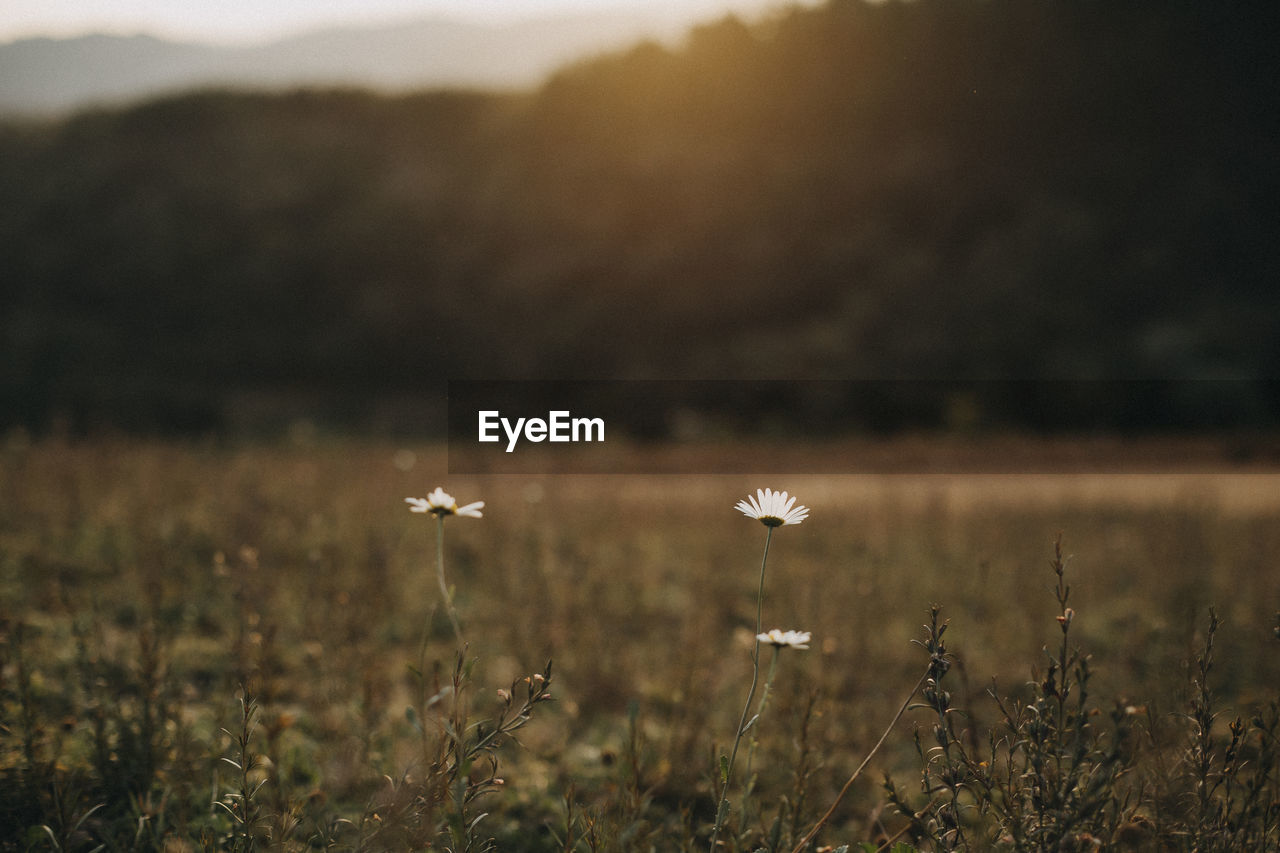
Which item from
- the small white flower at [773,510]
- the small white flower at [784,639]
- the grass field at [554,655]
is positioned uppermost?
the small white flower at [773,510]

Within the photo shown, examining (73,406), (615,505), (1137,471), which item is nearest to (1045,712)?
(615,505)

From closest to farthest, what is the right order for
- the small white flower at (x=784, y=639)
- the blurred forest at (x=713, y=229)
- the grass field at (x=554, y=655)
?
the small white flower at (x=784, y=639) → the grass field at (x=554, y=655) → the blurred forest at (x=713, y=229)

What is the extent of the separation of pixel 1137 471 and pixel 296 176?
28.5 meters

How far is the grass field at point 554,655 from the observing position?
1.97 m

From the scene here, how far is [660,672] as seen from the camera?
4.10 metres

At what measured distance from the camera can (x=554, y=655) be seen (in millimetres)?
3943

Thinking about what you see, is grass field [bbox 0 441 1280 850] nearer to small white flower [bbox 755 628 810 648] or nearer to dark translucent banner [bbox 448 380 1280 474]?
small white flower [bbox 755 628 810 648]

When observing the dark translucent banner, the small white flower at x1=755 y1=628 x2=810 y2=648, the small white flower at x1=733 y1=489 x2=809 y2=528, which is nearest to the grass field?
the small white flower at x1=755 y1=628 x2=810 y2=648

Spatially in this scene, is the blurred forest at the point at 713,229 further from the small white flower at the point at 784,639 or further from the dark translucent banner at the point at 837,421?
the small white flower at the point at 784,639

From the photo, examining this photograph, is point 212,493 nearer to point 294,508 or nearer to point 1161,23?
point 294,508

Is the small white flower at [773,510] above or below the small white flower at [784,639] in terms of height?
above

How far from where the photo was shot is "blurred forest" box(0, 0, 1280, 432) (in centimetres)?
2141

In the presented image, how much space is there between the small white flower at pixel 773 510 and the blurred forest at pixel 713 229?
18891 millimetres

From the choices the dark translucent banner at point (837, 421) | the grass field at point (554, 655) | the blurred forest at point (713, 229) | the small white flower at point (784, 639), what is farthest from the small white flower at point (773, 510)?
the blurred forest at point (713, 229)
